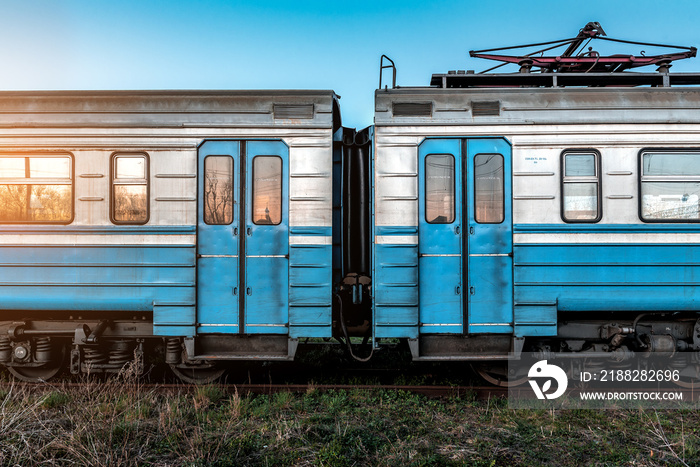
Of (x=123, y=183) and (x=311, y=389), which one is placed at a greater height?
(x=123, y=183)

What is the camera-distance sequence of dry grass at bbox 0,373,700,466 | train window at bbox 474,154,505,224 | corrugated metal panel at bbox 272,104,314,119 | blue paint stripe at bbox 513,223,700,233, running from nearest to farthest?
dry grass at bbox 0,373,700,466 < blue paint stripe at bbox 513,223,700,233 < train window at bbox 474,154,505,224 < corrugated metal panel at bbox 272,104,314,119

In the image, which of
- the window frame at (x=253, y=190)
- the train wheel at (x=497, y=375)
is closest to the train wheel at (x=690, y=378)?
the train wheel at (x=497, y=375)

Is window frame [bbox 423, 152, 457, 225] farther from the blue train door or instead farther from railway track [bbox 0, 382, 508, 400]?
railway track [bbox 0, 382, 508, 400]

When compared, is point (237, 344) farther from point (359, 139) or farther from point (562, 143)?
point (562, 143)

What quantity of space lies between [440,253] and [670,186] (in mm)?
2917

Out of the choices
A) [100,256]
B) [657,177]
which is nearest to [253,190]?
[100,256]

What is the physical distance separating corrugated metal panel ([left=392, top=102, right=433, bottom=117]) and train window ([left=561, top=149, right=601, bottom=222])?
5.73ft

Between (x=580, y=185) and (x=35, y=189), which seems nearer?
(x=580, y=185)

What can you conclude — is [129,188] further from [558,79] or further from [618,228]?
[618,228]

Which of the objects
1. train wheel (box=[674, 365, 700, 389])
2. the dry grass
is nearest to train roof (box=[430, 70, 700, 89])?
train wheel (box=[674, 365, 700, 389])

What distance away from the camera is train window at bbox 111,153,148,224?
577cm

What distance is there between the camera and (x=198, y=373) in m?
6.26

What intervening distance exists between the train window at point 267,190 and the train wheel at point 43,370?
334 cm

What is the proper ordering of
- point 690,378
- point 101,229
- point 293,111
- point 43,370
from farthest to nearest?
point 43,370 < point 690,378 < point 293,111 < point 101,229
